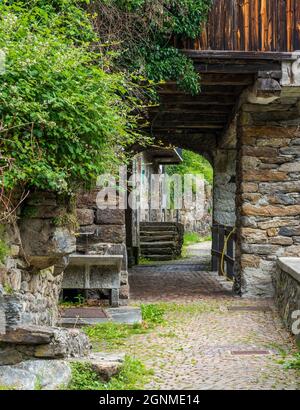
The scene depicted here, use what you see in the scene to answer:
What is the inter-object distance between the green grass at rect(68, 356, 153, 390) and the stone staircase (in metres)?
12.0

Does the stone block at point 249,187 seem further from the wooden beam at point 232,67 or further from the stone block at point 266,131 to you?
the wooden beam at point 232,67

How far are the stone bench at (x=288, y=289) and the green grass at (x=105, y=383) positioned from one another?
6.38ft

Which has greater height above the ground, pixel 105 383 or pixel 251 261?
pixel 251 261

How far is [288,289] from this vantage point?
7.08 m

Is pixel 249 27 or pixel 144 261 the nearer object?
pixel 249 27

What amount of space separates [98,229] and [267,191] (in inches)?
109

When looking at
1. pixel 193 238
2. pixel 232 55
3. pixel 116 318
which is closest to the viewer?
pixel 116 318

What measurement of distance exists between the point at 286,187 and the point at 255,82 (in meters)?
1.71

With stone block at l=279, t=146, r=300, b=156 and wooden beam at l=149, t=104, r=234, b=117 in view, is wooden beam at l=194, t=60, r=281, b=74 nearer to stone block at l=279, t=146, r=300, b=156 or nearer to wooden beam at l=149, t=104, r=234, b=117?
stone block at l=279, t=146, r=300, b=156

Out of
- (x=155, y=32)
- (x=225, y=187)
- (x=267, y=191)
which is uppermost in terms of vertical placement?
(x=155, y=32)

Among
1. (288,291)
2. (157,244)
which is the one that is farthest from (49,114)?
(157,244)

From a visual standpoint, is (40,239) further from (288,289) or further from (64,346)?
(288,289)

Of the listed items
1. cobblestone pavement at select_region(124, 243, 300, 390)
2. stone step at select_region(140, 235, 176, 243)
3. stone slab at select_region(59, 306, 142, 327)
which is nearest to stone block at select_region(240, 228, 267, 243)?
cobblestone pavement at select_region(124, 243, 300, 390)

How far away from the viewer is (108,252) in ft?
25.2
